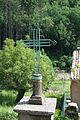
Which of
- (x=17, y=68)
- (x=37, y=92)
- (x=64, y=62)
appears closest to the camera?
(x=37, y=92)

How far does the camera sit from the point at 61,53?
45.7m

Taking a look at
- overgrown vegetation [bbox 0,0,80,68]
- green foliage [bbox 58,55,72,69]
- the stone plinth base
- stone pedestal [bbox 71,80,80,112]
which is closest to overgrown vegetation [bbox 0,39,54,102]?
stone pedestal [bbox 71,80,80,112]

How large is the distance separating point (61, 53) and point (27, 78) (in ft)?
86.3

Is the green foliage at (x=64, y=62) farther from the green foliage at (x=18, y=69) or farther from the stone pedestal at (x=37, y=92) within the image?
the stone pedestal at (x=37, y=92)

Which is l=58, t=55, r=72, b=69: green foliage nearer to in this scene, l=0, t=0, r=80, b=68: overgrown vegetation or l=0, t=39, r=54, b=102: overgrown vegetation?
l=0, t=0, r=80, b=68: overgrown vegetation

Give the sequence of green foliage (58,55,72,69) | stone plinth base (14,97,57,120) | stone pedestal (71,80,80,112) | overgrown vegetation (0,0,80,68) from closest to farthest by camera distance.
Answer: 1. stone plinth base (14,97,57,120)
2. stone pedestal (71,80,80,112)
3. green foliage (58,55,72,69)
4. overgrown vegetation (0,0,80,68)

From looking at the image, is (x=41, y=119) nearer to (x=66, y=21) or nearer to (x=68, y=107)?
(x=68, y=107)

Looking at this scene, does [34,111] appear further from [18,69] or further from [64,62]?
[64,62]

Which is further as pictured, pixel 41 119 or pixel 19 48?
pixel 19 48

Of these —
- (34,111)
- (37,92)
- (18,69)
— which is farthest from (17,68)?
(34,111)

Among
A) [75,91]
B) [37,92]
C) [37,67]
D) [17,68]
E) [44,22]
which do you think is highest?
[44,22]

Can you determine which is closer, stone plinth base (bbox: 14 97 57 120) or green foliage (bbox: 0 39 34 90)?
stone plinth base (bbox: 14 97 57 120)

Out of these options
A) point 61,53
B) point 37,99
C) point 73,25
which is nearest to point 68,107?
point 37,99

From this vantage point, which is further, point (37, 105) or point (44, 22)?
point (44, 22)
